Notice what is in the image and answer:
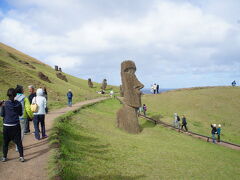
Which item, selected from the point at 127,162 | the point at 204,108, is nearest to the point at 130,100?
the point at 127,162

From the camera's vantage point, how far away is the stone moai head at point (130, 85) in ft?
54.7

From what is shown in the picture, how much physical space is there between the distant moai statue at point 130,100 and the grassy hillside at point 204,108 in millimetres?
9161

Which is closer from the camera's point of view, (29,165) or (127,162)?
(29,165)

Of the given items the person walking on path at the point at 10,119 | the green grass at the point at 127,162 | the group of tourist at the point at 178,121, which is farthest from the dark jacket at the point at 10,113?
the group of tourist at the point at 178,121

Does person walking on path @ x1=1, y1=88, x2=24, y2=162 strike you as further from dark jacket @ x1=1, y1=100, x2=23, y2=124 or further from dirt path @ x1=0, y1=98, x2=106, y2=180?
dirt path @ x1=0, y1=98, x2=106, y2=180

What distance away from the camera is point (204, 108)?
A: 101 ft

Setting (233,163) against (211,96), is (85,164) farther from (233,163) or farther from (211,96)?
(211,96)

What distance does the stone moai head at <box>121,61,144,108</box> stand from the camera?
16688 millimetres

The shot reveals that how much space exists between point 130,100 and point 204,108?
18490 mm

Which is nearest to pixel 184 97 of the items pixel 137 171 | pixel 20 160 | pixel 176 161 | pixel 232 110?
pixel 232 110

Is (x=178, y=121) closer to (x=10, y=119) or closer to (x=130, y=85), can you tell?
(x=130, y=85)

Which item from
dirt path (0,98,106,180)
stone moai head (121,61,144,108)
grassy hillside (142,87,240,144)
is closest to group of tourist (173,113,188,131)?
grassy hillside (142,87,240,144)

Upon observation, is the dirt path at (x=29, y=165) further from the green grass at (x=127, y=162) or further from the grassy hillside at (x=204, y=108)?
the grassy hillside at (x=204, y=108)

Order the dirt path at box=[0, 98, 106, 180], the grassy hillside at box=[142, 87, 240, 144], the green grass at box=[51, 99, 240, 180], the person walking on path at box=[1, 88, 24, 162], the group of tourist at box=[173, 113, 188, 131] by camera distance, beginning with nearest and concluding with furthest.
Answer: the dirt path at box=[0, 98, 106, 180] → the person walking on path at box=[1, 88, 24, 162] → the green grass at box=[51, 99, 240, 180] → the group of tourist at box=[173, 113, 188, 131] → the grassy hillside at box=[142, 87, 240, 144]
